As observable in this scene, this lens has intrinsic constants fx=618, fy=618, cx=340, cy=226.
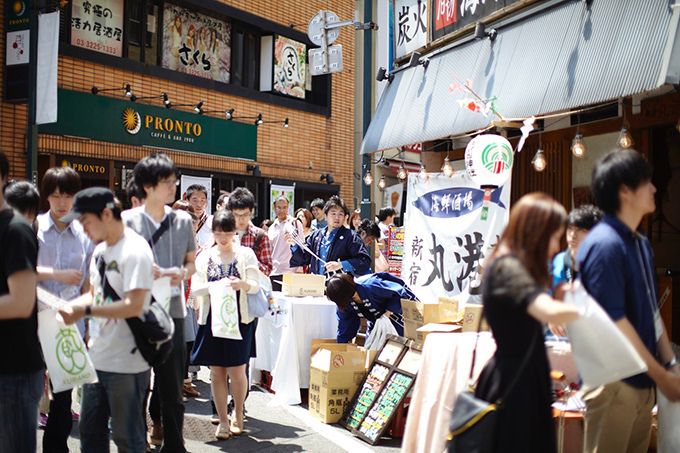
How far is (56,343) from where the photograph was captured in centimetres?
361

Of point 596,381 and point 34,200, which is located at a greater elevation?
point 34,200

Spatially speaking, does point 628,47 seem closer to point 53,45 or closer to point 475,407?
point 475,407

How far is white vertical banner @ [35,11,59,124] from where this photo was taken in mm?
11086

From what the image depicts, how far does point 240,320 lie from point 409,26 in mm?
6004

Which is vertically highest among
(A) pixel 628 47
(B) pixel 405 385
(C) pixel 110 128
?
(C) pixel 110 128

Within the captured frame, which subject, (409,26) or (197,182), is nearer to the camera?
(409,26)

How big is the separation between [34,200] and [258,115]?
1304 centimetres

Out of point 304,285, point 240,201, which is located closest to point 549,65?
point 240,201

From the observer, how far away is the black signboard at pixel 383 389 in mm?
5711

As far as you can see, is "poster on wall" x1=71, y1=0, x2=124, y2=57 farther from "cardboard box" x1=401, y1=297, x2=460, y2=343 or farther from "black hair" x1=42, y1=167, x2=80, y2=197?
"cardboard box" x1=401, y1=297, x2=460, y2=343

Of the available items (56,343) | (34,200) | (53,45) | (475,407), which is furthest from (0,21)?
(475,407)

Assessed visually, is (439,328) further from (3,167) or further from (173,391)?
(3,167)

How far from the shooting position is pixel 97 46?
45.5ft

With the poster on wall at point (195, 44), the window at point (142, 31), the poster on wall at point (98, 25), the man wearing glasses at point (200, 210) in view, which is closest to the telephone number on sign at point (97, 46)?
the poster on wall at point (98, 25)
